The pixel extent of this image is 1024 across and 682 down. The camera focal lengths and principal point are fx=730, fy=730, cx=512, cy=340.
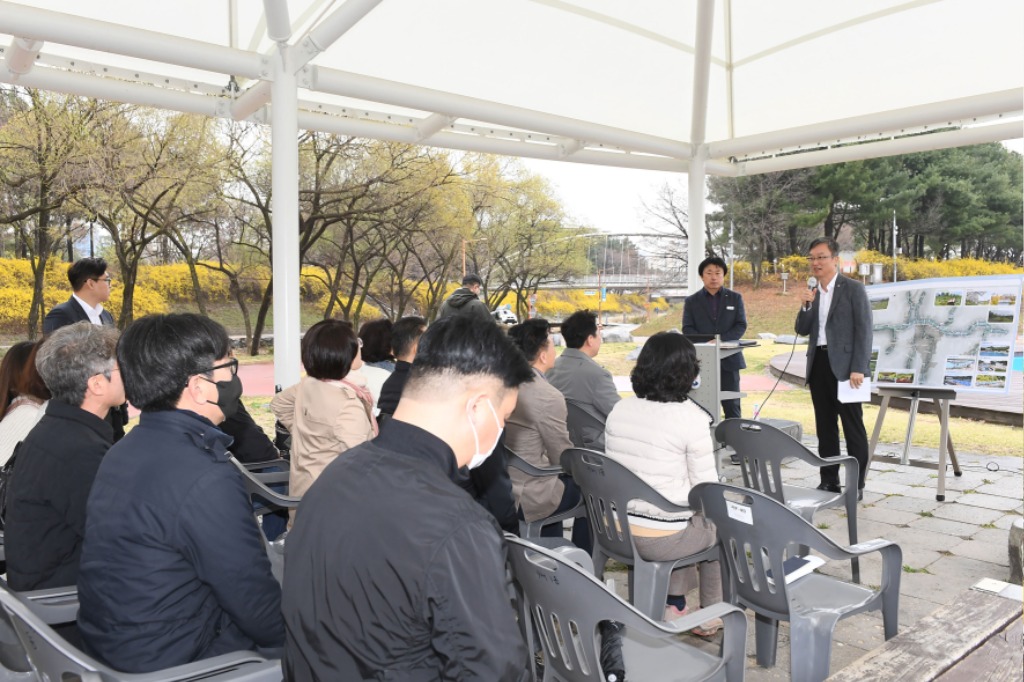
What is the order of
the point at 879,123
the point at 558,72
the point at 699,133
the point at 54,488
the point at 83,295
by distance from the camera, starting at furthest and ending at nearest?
1. the point at 699,133
2. the point at 558,72
3. the point at 879,123
4. the point at 83,295
5. the point at 54,488

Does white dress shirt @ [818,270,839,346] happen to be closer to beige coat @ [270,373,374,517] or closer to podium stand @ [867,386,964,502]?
podium stand @ [867,386,964,502]

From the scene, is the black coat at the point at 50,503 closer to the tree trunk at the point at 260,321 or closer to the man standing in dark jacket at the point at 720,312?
the man standing in dark jacket at the point at 720,312

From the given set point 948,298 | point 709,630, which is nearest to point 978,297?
point 948,298

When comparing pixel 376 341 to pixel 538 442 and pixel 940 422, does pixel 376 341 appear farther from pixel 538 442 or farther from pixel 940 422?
pixel 940 422

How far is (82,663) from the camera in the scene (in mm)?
1422

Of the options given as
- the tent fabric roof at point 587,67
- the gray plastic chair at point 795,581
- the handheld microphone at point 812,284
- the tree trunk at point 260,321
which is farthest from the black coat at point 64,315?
the tree trunk at point 260,321

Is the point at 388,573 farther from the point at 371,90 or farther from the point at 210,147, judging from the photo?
the point at 210,147

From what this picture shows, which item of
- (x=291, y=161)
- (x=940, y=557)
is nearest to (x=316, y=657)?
(x=940, y=557)

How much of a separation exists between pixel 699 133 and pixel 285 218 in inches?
180

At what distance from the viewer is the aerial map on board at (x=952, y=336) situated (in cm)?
498

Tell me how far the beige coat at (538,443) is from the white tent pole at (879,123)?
4941 millimetres

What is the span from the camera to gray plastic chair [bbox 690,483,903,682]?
2.14 m

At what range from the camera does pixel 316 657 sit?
114 centimetres

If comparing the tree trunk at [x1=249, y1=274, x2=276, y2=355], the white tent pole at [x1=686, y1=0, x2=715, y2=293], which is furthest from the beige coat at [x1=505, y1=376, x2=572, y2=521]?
the tree trunk at [x1=249, y1=274, x2=276, y2=355]
